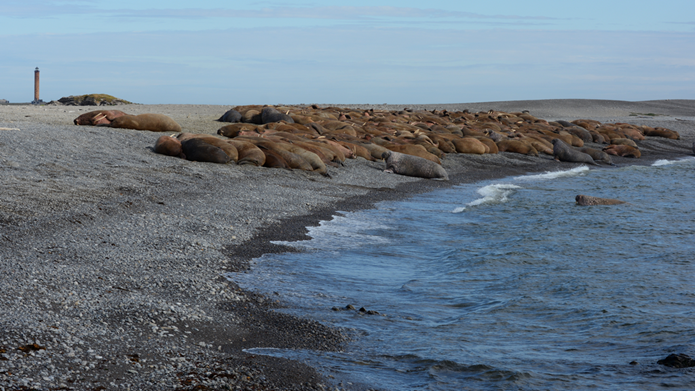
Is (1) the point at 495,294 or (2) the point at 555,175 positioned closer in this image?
(1) the point at 495,294

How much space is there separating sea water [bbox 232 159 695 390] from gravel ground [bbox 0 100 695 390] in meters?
0.40

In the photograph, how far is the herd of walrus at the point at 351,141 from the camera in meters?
14.2

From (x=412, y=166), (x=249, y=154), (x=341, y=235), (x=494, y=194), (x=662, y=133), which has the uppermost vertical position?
(x=662, y=133)

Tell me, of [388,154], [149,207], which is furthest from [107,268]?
[388,154]

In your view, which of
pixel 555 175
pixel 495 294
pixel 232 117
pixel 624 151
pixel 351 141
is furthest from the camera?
pixel 624 151

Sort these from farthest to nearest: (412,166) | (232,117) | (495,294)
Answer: (232,117) → (412,166) → (495,294)

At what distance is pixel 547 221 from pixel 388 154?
21.4 ft

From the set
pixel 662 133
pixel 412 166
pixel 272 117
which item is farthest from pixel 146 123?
pixel 662 133

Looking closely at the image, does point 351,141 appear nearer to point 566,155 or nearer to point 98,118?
point 98,118

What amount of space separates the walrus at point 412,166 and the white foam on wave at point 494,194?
1591mm

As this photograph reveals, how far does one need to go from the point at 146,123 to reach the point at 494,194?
9760 millimetres

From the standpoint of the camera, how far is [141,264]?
20.2 ft

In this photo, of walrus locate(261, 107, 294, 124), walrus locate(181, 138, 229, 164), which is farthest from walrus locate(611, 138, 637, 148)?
walrus locate(181, 138, 229, 164)

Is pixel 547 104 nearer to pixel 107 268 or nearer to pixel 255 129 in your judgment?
pixel 255 129
